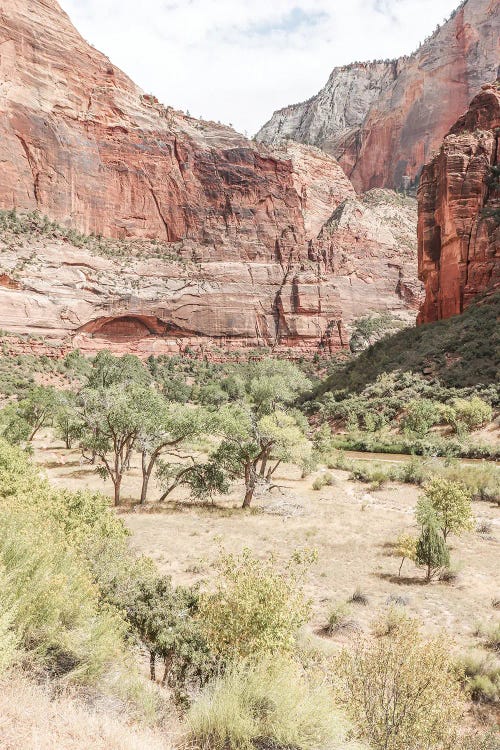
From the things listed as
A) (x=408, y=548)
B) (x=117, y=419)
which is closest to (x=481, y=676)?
(x=408, y=548)

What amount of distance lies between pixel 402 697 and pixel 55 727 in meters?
3.88

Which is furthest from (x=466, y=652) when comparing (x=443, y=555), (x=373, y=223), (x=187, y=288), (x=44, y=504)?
(x=373, y=223)

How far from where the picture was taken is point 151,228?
7688cm

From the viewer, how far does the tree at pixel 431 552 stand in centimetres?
1190

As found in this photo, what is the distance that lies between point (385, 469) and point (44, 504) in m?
20.9

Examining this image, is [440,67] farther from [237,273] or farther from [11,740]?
[11,740]

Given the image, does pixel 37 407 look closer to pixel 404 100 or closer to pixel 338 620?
pixel 338 620

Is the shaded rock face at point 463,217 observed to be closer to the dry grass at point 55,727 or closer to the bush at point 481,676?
the bush at point 481,676

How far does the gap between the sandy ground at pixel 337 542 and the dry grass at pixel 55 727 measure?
333cm

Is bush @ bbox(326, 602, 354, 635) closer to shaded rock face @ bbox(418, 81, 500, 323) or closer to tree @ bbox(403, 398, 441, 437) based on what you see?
tree @ bbox(403, 398, 441, 437)

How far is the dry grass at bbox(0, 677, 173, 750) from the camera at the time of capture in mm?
3438

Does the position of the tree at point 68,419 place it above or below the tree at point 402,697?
above

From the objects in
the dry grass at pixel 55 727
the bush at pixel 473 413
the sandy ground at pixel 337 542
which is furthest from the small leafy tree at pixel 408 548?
the bush at pixel 473 413

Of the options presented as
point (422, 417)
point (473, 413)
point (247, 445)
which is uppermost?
point (473, 413)
